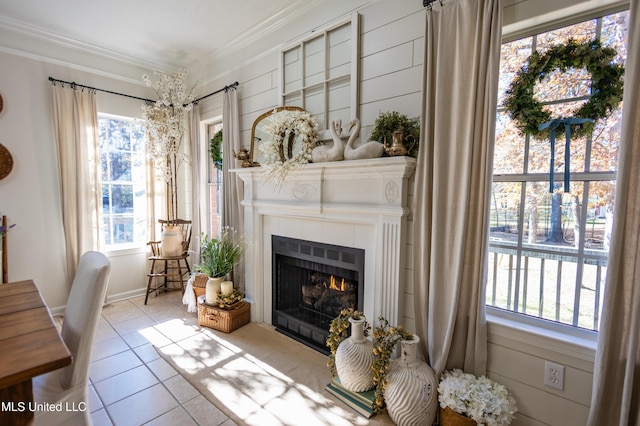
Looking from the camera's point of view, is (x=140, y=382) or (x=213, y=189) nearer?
(x=140, y=382)

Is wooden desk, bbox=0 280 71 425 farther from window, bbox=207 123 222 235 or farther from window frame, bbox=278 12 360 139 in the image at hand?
window, bbox=207 123 222 235

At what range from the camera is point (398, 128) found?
6.35ft

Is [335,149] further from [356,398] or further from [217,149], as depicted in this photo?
[217,149]

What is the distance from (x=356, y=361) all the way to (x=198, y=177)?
10.1 ft

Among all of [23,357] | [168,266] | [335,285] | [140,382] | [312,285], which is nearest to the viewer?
[23,357]

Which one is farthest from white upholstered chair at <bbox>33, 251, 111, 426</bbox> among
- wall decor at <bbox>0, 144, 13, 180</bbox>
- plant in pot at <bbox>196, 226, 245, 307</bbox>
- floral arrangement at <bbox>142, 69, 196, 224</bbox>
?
floral arrangement at <bbox>142, 69, 196, 224</bbox>

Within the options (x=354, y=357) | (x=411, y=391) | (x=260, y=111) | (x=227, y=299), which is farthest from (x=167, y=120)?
(x=411, y=391)

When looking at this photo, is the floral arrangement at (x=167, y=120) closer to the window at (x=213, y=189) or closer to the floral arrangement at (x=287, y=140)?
the window at (x=213, y=189)

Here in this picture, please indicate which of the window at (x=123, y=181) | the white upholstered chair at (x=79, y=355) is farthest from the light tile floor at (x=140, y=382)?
the window at (x=123, y=181)

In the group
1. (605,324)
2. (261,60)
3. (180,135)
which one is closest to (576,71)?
(605,324)

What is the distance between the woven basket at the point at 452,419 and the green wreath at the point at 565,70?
156 cm

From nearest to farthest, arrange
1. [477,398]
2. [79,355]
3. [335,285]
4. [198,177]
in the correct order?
1. [79,355]
2. [477,398]
3. [335,285]
4. [198,177]

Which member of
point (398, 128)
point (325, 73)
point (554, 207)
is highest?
point (325, 73)

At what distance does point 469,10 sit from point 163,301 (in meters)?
4.08
